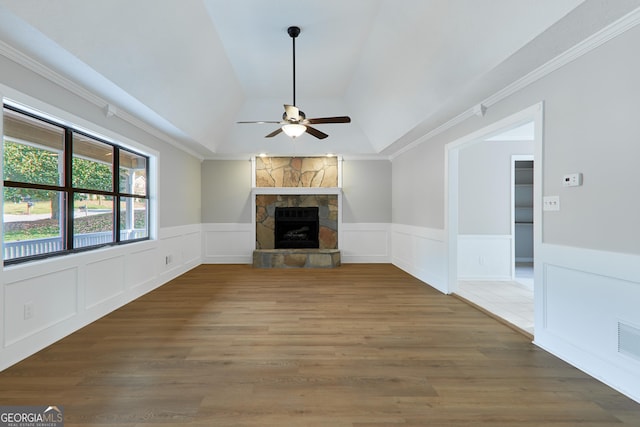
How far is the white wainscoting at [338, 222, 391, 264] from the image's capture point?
683 centimetres

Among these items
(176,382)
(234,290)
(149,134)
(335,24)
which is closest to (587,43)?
(335,24)

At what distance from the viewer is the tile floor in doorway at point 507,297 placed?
11.2 feet

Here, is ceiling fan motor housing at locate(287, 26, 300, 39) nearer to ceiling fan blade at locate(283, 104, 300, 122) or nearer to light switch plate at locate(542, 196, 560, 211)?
ceiling fan blade at locate(283, 104, 300, 122)

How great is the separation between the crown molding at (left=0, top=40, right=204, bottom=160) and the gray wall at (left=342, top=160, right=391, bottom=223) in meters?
3.87

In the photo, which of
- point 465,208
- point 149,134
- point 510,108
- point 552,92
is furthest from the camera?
point 465,208

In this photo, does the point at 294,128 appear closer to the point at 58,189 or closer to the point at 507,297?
the point at 58,189

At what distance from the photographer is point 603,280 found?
83.6 inches

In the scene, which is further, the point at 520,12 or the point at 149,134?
the point at 149,134

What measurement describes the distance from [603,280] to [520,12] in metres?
1.96

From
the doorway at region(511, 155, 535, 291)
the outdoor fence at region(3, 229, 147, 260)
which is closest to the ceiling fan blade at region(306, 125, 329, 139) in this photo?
the outdoor fence at region(3, 229, 147, 260)

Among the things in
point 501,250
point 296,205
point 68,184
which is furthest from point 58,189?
point 501,250

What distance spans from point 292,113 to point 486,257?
13.5 feet

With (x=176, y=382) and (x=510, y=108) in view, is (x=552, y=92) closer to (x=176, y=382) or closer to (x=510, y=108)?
(x=510, y=108)

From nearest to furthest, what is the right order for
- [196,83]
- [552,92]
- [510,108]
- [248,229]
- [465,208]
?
[552,92], [510,108], [196,83], [465,208], [248,229]
